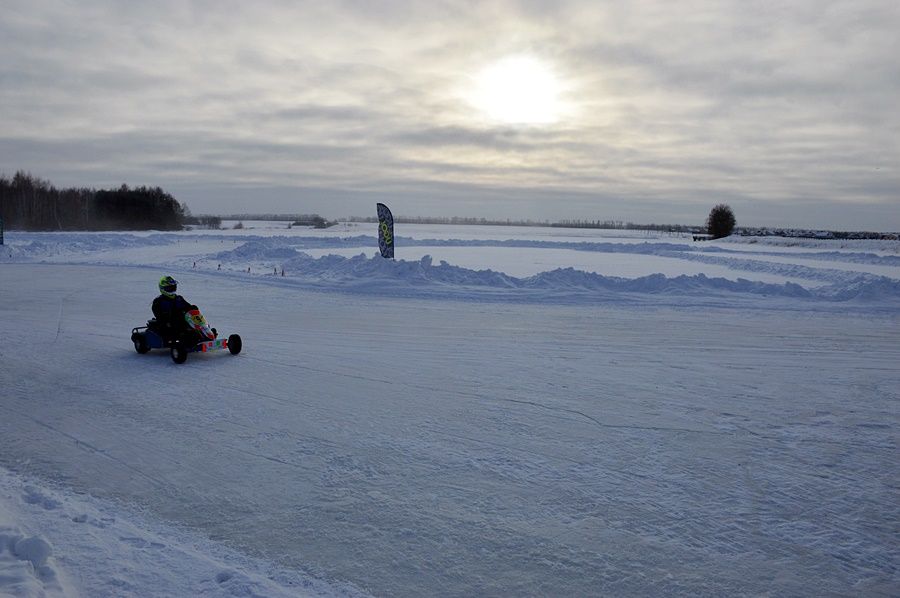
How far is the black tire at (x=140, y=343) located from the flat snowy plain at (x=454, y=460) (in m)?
0.48

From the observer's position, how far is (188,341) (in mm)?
10367

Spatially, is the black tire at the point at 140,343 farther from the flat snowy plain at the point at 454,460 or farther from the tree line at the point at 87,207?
the tree line at the point at 87,207

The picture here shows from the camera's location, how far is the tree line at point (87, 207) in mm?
87794

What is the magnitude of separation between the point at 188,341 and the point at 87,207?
9747 cm

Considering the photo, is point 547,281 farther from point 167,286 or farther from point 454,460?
point 454,460

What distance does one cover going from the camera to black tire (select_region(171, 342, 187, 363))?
33.0ft

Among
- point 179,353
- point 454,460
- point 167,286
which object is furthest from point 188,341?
point 454,460

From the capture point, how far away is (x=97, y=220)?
93.1 metres

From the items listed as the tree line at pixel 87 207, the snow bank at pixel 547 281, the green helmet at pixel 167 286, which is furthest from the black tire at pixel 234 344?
the tree line at pixel 87 207

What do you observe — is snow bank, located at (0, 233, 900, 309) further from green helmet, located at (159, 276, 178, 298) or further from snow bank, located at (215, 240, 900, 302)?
green helmet, located at (159, 276, 178, 298)

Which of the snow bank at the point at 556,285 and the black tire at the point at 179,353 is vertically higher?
the snow bank at the point at 556,285

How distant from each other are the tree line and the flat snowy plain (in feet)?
288

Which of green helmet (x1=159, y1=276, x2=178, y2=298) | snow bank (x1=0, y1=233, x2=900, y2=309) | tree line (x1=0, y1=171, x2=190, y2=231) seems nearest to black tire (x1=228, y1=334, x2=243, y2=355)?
green helmet (x1=159, y1=276, x2=178, y2=298)

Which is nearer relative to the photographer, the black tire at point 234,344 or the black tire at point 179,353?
the black tire at point 179,353
